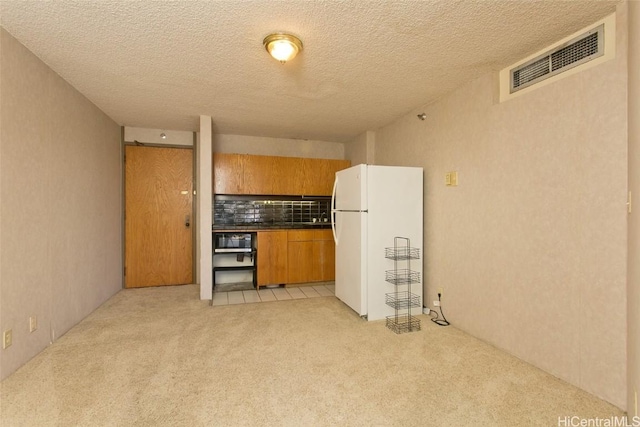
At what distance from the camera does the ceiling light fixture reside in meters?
2.09

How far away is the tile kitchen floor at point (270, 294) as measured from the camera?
3.98 metres

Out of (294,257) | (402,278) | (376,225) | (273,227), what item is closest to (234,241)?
(273,227)

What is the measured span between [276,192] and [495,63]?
3.27 meters

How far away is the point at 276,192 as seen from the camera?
16.0 feet

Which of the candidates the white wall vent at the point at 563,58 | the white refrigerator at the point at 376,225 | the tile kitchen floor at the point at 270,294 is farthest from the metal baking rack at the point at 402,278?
the white wall vent at the point at 563,58

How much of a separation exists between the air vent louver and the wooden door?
421cm

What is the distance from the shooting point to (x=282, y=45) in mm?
2135

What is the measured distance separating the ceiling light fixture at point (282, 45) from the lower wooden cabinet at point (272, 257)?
106 inches

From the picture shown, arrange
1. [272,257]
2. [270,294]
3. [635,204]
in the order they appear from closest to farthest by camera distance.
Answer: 1. [635,204]
2. [270,294]
3. [272,257]

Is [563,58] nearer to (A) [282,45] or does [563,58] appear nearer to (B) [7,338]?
(A) [282,45]

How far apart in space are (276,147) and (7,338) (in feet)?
12.7

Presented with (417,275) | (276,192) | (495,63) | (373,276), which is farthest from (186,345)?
(495,63)

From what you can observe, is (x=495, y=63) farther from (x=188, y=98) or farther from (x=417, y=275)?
(x=188, y=98)

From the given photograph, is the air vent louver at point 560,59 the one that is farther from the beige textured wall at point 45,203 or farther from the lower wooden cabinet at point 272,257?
the beige textured wall at point 45,203
